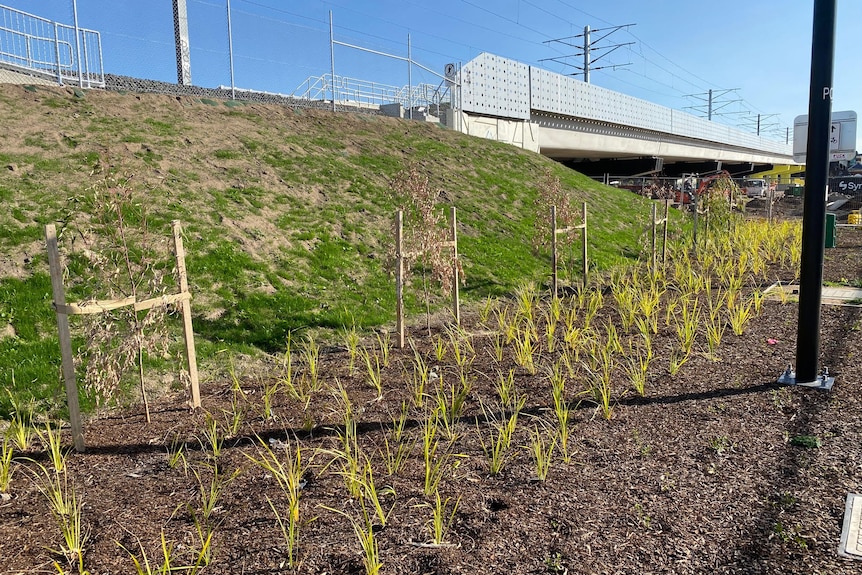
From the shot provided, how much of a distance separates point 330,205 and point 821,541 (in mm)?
8890

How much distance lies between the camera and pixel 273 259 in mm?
8109

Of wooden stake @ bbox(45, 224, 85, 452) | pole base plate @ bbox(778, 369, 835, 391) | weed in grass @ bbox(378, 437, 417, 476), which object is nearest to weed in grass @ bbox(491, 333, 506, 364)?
weed in grass @ bbox(378, 437, 417, 476)

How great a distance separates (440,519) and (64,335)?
103 inches

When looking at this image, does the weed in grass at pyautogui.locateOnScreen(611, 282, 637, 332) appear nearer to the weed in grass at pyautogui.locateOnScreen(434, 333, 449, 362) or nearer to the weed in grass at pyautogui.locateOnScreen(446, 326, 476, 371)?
the weed in grass at pyautogui.locateOnScreen(446, 326, 476, 371)

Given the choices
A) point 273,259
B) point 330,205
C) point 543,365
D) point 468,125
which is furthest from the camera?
point 468,125

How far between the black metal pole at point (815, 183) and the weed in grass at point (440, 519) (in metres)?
3.42

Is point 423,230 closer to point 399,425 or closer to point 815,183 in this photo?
point 399,425

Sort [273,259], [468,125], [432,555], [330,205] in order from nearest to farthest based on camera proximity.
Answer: [432,555]
[273,259]
[330,205]
[468,125]

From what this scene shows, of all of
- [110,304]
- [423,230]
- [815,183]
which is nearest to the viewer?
[110,304]

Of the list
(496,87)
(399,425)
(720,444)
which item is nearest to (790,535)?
(720,444)

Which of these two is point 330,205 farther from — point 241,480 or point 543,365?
point 241,480

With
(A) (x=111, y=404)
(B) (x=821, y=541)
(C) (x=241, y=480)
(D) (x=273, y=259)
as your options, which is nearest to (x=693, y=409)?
(B) (x=821, y=541)

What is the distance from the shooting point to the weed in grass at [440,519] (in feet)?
9.00

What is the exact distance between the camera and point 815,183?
15.2ft
